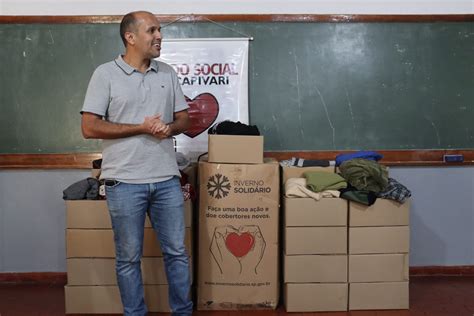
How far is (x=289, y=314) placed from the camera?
10.2ft

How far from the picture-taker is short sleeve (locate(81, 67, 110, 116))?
2518 millimetres

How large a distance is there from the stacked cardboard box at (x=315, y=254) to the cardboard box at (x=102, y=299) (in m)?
0.73

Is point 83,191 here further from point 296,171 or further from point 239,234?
point 296,171

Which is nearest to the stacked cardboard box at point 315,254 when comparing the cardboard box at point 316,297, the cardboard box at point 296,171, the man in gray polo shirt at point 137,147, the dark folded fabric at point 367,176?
the cardboard box at point 316,297

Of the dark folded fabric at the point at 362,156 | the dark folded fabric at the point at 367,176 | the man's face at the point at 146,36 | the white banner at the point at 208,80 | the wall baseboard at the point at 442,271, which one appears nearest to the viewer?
the man's face at the point at 146,36

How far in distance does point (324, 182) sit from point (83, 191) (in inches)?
53.9

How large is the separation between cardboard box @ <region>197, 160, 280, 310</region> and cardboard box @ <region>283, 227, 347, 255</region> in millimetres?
105

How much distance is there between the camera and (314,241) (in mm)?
3086

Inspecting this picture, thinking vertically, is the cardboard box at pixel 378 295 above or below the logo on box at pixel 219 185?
below

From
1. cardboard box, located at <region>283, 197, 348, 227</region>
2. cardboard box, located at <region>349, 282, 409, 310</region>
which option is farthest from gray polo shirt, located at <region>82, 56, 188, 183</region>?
cardboard box, located at <region>349, 282, 409, 310</region>

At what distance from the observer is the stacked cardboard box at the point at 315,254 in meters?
3.07

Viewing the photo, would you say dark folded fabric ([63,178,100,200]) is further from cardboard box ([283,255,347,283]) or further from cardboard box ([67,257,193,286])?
cardboard box ([283,255,347,283])

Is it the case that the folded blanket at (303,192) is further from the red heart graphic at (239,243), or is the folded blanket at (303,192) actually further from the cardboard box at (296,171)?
the red heart graphic at (239,243)

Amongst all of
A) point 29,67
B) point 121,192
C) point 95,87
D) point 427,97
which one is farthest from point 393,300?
point 29,67
